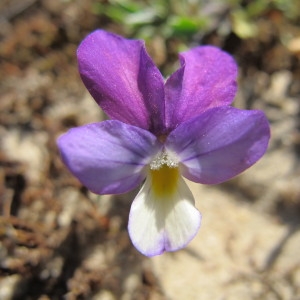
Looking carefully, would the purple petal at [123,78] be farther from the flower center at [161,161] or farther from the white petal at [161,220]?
the white petal at [161,220]

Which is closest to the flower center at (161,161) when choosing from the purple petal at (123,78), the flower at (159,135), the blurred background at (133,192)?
the flower at (159,135)

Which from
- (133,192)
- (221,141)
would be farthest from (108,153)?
(133,192)

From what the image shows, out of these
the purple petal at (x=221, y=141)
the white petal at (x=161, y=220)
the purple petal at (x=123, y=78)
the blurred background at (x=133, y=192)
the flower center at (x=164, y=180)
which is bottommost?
the blurred background at (x=133, y=192)

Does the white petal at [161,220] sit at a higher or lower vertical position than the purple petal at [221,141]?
lower

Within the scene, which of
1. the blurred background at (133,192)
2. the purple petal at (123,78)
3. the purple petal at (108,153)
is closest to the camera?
the purple petal at (108,153)

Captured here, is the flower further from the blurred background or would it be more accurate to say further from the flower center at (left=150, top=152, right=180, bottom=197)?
the blurred background

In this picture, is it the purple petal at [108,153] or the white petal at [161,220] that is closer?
the purple petal at [108,153]

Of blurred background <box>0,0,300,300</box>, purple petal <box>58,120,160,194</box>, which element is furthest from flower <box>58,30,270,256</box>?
blurred background <box>0,0,300,300</box>

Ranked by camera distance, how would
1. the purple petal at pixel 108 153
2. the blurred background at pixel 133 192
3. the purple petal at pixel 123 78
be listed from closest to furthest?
the purple petal at pixel 108 153 → the purple petal at pixel 123 78 → the blurred background at pixel 133 192
